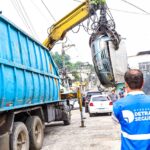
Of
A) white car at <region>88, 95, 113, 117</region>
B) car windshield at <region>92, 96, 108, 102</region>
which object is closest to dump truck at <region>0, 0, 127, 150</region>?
white car at <region>88, 95, 113, 117</region>

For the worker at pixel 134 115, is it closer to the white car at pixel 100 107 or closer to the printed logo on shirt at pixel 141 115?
the printed logo on shirt at pixel 141 115

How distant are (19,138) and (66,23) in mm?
7933

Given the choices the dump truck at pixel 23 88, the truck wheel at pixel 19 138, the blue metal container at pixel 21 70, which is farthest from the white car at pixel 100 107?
the truck wheel at pixel 19 138

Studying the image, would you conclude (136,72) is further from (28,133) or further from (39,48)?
(39,48)

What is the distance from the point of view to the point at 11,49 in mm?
7363

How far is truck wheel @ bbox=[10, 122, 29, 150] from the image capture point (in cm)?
706

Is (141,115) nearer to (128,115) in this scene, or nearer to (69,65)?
(128,115)

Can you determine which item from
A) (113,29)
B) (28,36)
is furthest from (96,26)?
(28,36)

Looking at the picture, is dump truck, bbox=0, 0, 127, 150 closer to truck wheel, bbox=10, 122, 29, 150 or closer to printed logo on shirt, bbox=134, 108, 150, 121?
truck wheel, bbox=10, 122, 29, 150

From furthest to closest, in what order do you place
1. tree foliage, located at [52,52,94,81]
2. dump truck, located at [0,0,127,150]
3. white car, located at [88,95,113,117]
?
tree foliage, located at [52,52,94,81], white car, located at [88,95,113,117], dump truck, located at [0,0,127,150]

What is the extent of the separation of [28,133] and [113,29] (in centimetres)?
501

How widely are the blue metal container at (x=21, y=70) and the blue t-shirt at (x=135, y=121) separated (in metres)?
3.56

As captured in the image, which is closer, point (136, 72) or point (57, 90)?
point (136, 72)

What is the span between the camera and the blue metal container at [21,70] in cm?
675
